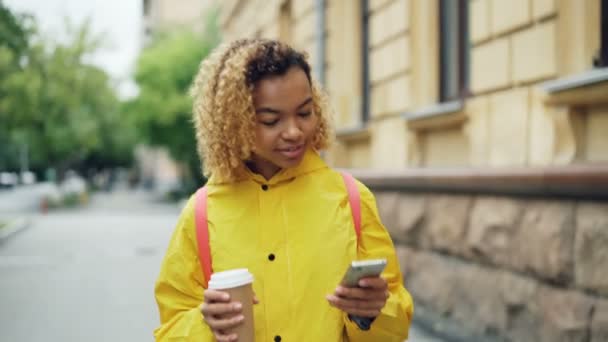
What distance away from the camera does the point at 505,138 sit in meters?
5.45

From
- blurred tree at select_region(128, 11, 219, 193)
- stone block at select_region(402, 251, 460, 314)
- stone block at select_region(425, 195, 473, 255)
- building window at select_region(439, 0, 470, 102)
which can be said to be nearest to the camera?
Answer: stone block at select_region(425, 195, 473, 255)

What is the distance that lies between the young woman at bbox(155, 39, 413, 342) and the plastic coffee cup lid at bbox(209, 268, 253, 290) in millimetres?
173

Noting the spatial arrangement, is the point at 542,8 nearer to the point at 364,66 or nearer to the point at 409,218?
the point at 409,218

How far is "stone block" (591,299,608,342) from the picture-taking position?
387 centimetres

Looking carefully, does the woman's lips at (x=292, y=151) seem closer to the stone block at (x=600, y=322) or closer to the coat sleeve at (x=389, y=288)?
the coat sleeve at (x=389, y=288)

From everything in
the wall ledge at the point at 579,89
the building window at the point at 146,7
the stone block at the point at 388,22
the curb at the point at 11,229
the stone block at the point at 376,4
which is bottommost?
the curb at the point at 11,229

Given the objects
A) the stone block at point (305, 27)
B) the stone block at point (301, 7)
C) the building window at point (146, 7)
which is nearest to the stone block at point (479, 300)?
the stone block at point (305, 27)

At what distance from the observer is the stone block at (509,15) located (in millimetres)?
5145

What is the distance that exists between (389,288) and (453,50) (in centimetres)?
552

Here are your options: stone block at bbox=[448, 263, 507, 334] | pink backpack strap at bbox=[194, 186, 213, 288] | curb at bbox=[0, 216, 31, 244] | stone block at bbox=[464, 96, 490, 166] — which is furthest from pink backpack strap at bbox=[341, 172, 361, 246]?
curb at bbox=[0, 216, 31, 244]

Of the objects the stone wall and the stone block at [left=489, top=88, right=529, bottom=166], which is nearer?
the stone wall

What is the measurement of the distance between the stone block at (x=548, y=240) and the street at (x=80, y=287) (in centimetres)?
152

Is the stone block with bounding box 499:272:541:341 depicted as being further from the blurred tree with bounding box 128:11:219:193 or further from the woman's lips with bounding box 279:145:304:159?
the blurred tree with bounding box 128:11:219:193

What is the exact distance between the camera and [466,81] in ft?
21.6
